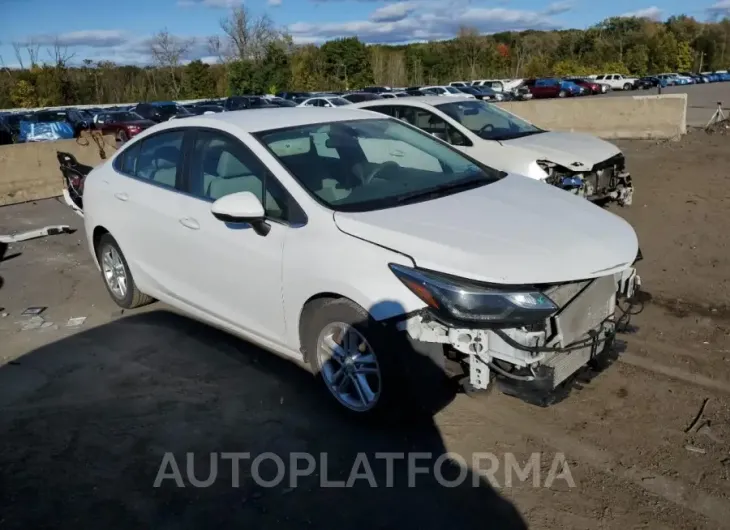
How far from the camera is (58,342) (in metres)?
5.18

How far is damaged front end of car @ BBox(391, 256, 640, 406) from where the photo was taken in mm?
3096

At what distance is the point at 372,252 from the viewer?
337cm

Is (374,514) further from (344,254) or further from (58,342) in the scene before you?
(58,342)

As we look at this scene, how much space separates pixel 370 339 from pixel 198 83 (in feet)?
193

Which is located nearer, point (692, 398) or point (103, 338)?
point (692, 398)

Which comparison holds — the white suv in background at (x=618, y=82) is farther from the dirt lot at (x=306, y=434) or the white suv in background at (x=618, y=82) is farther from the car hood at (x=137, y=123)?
the dirt lot at (x=306, y=434)

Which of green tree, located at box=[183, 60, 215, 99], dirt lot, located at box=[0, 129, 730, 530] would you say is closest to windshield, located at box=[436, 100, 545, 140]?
dirt lot, located at box=[0, 129, 730, 530]

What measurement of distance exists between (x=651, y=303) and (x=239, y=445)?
12.1ft

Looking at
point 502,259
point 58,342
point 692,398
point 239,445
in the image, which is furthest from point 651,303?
point 58,342

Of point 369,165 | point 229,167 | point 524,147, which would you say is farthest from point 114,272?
point 524,147

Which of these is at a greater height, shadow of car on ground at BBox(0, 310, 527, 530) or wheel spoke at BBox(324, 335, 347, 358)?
wheel spoke at BBox(324, 335, 347, 358)

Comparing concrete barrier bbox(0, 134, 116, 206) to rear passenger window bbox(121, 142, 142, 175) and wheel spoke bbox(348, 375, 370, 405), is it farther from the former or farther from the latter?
wheel spoke bbox(348, 375, 370, 405)

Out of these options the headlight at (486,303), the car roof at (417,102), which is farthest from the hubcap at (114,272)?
the car roof at (417,102)

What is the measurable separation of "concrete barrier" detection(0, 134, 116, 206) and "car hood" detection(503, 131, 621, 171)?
29.4ft
